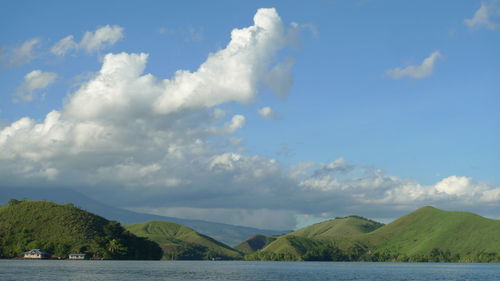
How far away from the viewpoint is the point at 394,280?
632 feet

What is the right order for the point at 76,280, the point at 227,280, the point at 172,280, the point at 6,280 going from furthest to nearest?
the point at 227,280, the point at 172,280, the point at 76,280, the point at 6,280

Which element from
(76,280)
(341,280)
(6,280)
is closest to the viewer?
(6,280)

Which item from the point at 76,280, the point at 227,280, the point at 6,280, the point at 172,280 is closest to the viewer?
the point at 6,280

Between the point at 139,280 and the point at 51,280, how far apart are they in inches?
900

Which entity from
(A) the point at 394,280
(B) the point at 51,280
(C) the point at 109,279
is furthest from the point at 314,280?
(B) the point at 51,280

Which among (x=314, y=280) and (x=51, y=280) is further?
(x=314, y=280)

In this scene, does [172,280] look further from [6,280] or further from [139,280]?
[6,280]

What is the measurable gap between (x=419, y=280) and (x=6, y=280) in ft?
428

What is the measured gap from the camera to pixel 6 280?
5276 inches

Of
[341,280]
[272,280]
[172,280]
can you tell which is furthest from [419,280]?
[172,280]

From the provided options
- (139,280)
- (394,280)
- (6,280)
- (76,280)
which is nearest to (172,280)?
(139,280)

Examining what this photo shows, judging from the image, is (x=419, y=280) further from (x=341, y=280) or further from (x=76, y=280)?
(x=76, y=280)

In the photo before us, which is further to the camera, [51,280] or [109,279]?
[109,279]

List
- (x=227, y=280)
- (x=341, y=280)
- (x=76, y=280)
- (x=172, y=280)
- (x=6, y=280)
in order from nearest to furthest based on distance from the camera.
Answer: (x=6, y=280) → (x=76, y=280) → (x=172, y=280) → (x=227, y=280) → (x=341, y=280)
